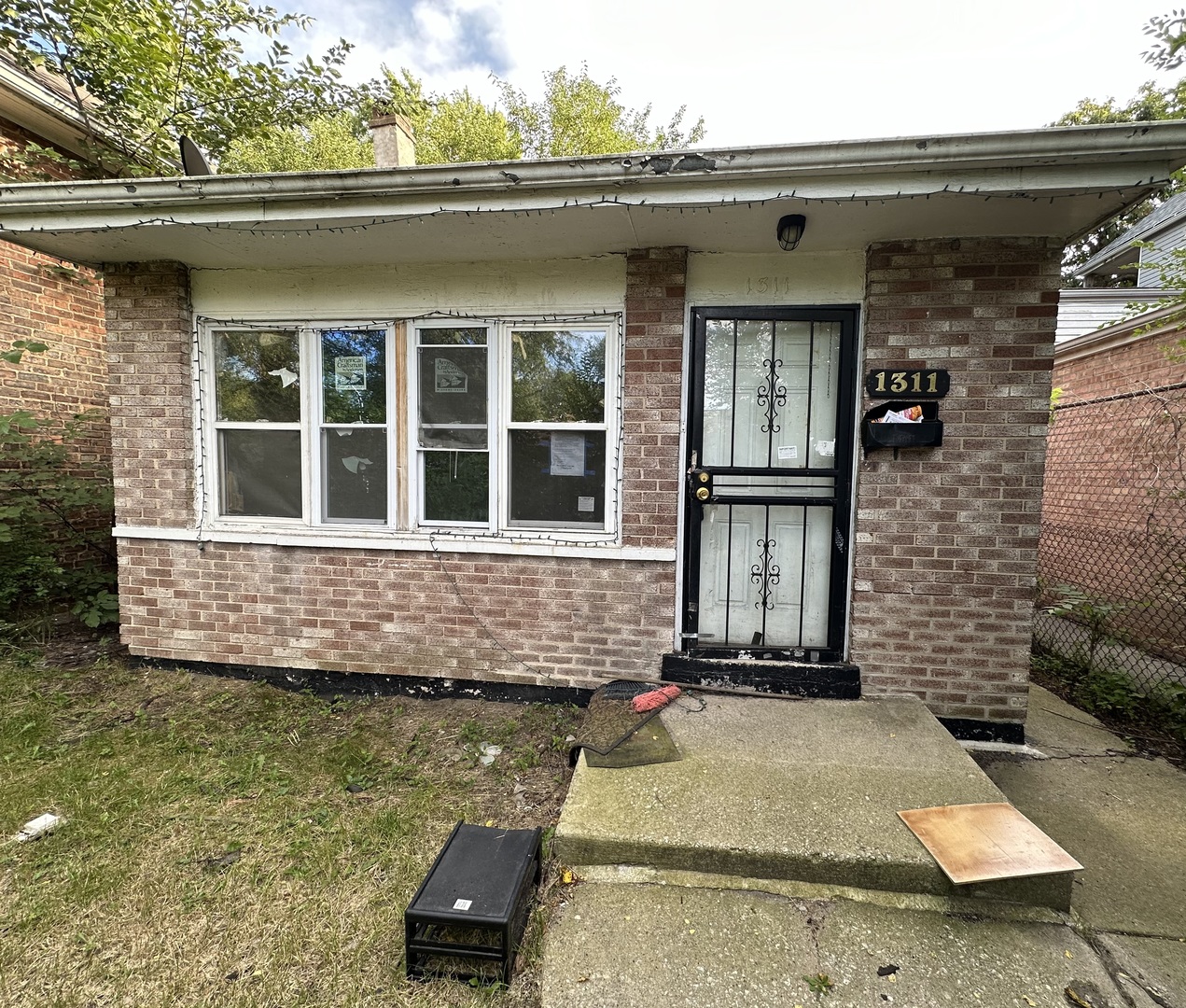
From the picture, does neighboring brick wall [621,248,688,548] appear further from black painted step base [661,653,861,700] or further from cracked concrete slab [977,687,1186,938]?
cracked concrete slab [977,687,1186,938]

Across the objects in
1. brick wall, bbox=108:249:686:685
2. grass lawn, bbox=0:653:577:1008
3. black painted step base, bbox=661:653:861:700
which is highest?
brick wall, bbox=108:249:686:685

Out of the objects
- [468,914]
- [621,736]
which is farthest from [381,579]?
[468,914]

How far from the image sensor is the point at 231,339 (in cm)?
388

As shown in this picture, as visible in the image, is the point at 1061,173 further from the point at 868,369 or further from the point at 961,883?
the point at 961,883

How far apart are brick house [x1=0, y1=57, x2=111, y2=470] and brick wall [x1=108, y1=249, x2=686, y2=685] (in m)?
1.96

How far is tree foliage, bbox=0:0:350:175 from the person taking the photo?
16.0 feet

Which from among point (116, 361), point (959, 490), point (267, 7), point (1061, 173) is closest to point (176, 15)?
point (267, 7)

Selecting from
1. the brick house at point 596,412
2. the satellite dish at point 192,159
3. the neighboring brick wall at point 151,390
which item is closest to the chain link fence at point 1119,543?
the brick house at point 596,412

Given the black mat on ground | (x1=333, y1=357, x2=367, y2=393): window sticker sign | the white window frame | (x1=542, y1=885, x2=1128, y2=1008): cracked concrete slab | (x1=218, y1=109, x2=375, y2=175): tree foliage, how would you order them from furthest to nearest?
(x1=218, y1=109, x2=375, y2=175): tree foliage → (x1=333, y1=357, x2=367, y2=393): window sticker sign → the white window frame → the black mat on ground → (x1=542, y1=885, x2=1128, y2=1008): cracked concrete slab

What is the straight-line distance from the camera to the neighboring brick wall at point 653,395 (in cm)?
326

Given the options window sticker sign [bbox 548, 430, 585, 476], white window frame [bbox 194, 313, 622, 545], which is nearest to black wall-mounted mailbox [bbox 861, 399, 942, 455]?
white window frame [bbox 194, 313, 622, 545]

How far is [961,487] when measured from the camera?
122 inches

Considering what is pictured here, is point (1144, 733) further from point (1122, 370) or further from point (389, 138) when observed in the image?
point (389, 138)

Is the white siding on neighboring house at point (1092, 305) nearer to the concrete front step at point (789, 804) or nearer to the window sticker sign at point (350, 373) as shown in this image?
the concrete front step at point (789, 804)
